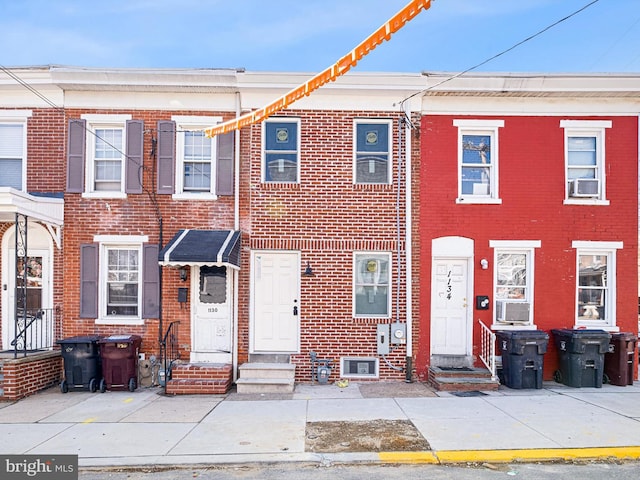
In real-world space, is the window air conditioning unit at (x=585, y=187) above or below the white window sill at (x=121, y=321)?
above

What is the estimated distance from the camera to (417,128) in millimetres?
9023

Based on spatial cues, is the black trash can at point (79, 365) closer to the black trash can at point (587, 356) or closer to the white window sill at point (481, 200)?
the white window sill at point (481, 200)

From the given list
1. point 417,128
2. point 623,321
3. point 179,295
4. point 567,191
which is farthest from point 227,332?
point 623,321

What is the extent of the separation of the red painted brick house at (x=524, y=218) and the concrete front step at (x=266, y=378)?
293 centimetres

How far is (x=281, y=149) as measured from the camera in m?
9.08

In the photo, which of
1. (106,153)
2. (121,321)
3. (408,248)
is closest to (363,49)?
(408,248)

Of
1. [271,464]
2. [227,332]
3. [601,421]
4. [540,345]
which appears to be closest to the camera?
[271,464]

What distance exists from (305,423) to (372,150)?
5.64 metres

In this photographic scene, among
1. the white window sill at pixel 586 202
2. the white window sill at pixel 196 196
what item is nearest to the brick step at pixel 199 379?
the white window sill at pixel 196 196

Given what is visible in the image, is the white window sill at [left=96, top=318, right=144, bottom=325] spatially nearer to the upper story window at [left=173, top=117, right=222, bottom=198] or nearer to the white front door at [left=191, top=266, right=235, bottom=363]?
the white front door at [left=191, top=266, right=235, bottom=363]

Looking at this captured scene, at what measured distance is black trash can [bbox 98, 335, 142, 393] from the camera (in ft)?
26.6

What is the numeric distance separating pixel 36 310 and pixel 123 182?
3.23 metres

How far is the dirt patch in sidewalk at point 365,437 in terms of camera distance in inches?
213

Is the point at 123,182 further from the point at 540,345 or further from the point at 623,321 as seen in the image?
the point at 623,321
